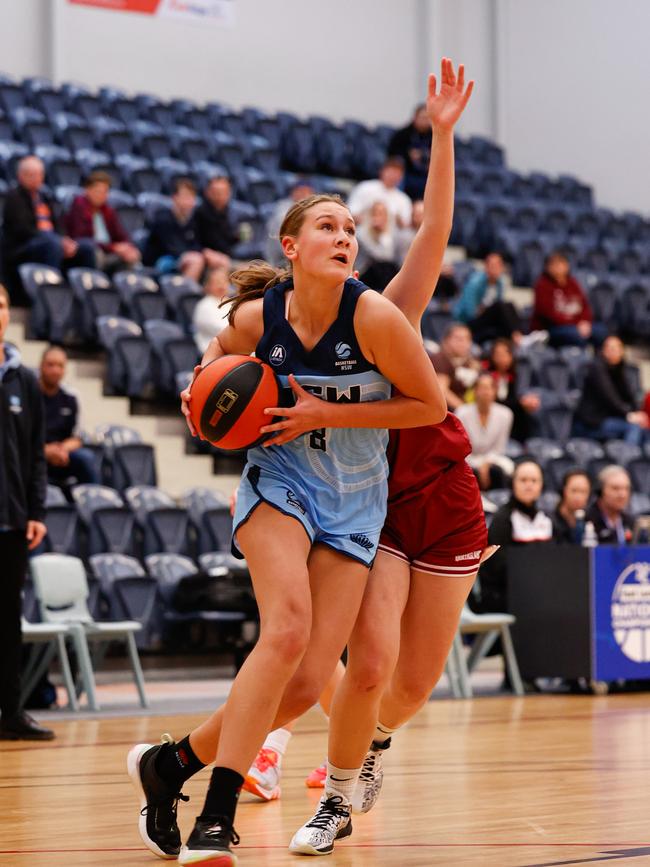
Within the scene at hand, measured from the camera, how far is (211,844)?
328 cm

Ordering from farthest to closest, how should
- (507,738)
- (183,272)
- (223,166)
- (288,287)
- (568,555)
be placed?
(223,166) < (183,272) < (568,555) < (507,738) < (288,287)

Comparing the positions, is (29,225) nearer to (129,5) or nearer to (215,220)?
(215,220)

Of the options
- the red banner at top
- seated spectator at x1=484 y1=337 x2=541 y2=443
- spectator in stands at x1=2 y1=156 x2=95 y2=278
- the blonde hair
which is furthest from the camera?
the red banner at top

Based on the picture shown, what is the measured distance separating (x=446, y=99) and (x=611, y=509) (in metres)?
6.20

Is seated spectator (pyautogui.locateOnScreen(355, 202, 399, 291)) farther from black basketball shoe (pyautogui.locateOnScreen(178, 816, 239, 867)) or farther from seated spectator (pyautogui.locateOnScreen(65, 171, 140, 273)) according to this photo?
black basketball shoe (pyautogui.locateOnScreen(178, 816, 239, 867))

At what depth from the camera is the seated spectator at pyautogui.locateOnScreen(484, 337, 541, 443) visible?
12.4 meters

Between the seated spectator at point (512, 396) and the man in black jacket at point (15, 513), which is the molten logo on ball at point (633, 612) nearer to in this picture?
the seated spectator at point (512, 396)

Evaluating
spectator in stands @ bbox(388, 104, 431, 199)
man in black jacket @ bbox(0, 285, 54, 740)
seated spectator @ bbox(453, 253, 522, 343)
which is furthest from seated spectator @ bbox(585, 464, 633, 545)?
spectator in stands @ bbox(388, 104, 431, 199)

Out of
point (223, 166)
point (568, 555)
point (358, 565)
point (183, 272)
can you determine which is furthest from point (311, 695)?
point (223, 166)

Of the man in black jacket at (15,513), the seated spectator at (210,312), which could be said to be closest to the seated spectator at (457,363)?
the seated spectator at (210,312)

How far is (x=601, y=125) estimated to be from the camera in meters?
20.9

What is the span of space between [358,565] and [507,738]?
3334 mm

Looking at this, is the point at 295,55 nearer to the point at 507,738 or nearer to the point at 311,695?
the point at 507,738

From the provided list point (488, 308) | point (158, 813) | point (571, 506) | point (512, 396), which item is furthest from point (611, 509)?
point (158, 813)
